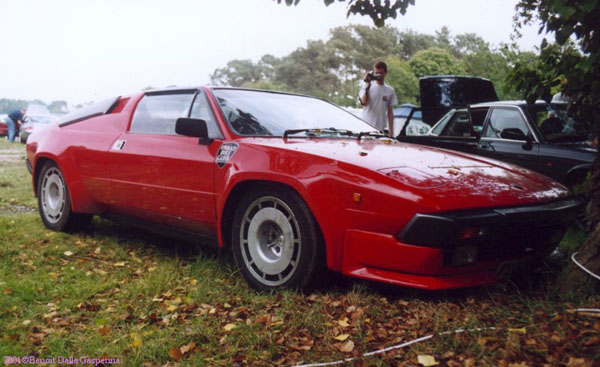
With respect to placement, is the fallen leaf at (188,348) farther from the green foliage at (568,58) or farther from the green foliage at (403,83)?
the green foliage at (403,83)

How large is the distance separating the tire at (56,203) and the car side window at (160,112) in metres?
1.12

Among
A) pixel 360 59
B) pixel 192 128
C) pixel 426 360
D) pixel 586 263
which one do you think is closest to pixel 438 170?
pixel 586 263

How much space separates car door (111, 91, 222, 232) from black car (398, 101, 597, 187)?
352 centimetres

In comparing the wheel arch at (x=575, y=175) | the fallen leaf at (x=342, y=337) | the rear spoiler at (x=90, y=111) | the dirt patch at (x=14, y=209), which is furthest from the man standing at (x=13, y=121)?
the fallen leaf at (x=342, y=337)

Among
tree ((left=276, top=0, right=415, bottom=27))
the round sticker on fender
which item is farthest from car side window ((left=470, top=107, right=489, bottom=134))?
the round sticker on fender

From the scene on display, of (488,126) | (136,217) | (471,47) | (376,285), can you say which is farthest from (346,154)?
(471,47)

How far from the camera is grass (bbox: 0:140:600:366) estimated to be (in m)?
2.55

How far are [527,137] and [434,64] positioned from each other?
48326mm

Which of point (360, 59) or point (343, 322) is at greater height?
point (360, 59)

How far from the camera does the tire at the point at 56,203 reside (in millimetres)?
5230

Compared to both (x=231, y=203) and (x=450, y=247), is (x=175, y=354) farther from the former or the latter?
(x=450, y=247)

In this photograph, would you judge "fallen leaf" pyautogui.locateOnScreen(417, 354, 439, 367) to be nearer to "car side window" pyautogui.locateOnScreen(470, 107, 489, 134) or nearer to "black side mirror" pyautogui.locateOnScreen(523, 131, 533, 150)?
"black side mirror" pyautogui.locateOnScreen(523, 131, 533, 150)

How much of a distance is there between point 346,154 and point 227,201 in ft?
2.93

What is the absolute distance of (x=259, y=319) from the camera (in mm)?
3035
